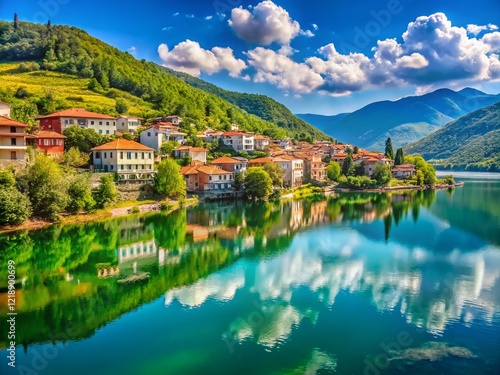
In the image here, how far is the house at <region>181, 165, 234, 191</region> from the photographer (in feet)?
142

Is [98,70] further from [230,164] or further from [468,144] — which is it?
[468,144]

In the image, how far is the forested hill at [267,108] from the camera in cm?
14123

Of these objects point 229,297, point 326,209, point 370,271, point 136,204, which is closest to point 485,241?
point 370,271

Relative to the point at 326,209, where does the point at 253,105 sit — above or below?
above

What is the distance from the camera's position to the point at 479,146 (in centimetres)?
13562

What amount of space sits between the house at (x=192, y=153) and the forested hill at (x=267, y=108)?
90.8 metres

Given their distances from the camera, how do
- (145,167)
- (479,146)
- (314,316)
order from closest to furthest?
(314,316), (145,167), (479,146)

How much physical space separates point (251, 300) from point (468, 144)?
158456mm

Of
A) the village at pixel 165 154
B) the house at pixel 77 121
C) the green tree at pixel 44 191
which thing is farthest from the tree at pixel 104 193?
the house at pixel 77 121

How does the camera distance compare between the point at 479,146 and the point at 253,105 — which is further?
the point at 253,105

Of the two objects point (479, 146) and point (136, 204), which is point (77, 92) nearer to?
point (136, 204)

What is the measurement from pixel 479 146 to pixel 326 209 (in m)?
122

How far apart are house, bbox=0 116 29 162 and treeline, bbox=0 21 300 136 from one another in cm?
3350

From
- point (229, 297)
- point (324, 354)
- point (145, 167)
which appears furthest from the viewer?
point (145, 167)
